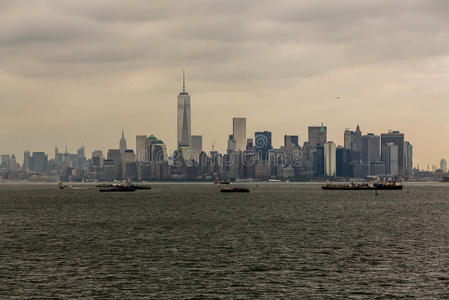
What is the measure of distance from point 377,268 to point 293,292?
55.3 ft

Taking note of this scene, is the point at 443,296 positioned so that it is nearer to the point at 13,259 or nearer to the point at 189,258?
the point at 189,258

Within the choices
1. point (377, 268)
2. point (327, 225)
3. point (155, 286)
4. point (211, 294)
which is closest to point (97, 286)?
point (155, 286)

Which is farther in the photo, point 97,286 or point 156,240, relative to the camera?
point 156,240

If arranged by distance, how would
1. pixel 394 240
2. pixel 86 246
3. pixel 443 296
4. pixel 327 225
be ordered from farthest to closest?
pixel 327 225
pixel 394 240
pixel 86 246
pixel 443 296

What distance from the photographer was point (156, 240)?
105375 millimetres

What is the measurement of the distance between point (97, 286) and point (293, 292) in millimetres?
19581

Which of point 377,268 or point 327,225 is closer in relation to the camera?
point 377,268

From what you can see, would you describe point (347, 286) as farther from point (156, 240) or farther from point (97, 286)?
point (156, 240)

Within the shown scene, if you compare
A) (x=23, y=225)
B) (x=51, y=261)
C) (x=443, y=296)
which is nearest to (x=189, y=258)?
(x=51, y=261)

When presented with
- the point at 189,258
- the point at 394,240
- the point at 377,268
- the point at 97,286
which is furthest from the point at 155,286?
the point at 394,240

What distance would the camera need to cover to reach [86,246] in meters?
97.4

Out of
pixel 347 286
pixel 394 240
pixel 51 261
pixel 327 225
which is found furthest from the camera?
pixel 327 225

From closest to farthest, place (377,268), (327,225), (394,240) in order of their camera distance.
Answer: (377,268) → (394,240) → (327,225)

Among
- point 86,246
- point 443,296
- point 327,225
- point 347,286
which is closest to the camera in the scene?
point 443,296
